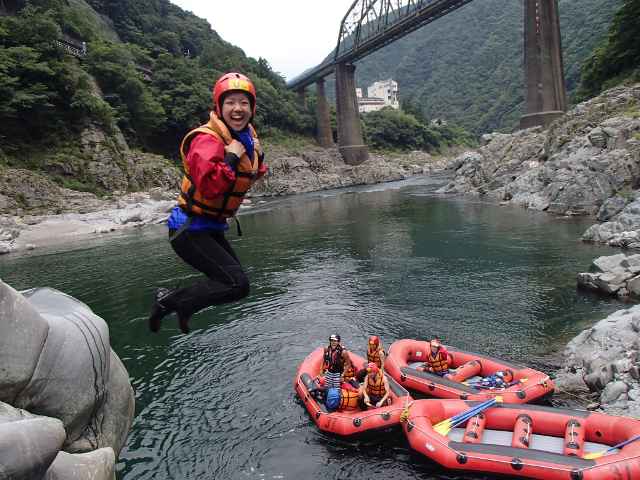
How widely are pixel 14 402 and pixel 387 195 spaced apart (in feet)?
142

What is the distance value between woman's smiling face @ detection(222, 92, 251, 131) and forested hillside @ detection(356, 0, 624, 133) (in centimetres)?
10166

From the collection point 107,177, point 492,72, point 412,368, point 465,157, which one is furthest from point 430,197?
point 492,72

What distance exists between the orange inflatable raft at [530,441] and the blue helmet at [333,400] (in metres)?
1.43

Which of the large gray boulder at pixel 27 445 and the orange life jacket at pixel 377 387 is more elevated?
A: the large gray boulder at pixel 27 445

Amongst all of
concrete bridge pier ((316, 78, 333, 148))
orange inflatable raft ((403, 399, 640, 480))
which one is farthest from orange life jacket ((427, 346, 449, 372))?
concrete bridge pier ((316, 78, 333, 148))

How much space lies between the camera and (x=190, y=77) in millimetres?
56781

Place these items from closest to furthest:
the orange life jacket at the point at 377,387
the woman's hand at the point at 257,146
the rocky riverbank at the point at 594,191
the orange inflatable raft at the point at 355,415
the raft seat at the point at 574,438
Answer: the woman's hand at the point at 257,146 → the raft seat at the point at 574,438 → the orange inflatable raft at the point at 355,415 → the rocky riverbank at the point at 594,191 → the orange life jacket at the point at 377,387

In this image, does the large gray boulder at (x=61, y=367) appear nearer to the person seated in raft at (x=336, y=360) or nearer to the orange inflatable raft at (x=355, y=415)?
the orange inflatable raft at (x=355, y=415)

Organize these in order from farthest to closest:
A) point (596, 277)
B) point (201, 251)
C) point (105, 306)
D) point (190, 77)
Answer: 1. point (190, 77)
2. point (105, 306)
3. point (596, 277)
4. point (201, 251)

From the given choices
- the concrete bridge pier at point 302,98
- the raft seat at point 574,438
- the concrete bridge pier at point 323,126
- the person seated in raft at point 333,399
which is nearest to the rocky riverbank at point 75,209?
the concrete bridge pier at point 323,126

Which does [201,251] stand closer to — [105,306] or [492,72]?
[105,306]

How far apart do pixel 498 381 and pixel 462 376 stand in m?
0.74

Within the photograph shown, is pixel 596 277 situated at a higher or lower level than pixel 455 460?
higher

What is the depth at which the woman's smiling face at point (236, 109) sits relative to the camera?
374cm
